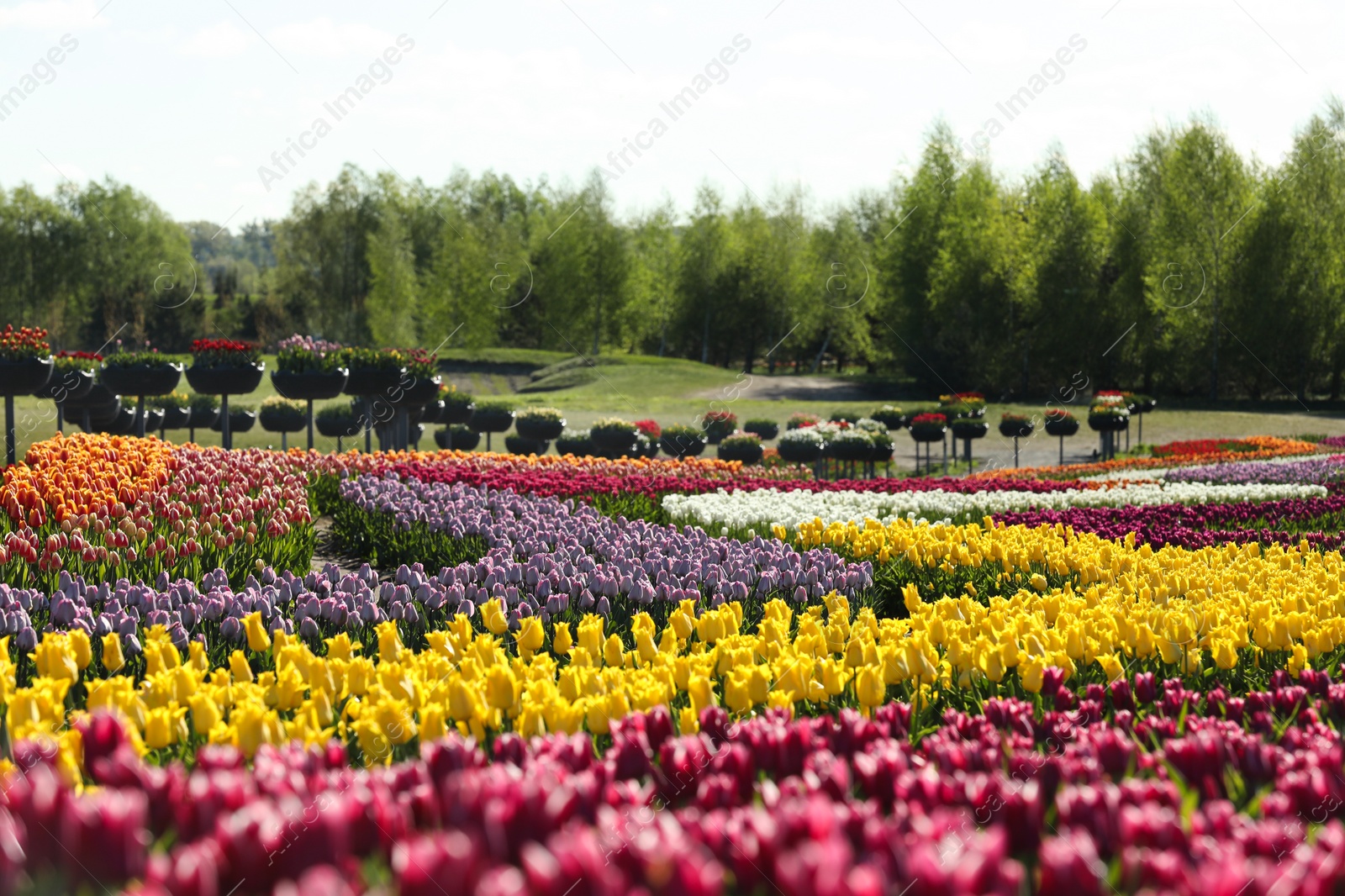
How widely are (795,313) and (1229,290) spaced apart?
2211cm

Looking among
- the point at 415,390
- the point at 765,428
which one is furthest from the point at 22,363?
the point at 765,428

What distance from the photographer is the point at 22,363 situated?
1112 cm

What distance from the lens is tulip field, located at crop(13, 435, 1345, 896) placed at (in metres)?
1.58

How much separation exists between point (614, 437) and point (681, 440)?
1.69 m

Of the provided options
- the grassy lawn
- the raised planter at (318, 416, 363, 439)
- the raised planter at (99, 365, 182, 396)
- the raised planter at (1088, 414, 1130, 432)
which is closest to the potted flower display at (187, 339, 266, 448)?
the raised planter at (99, 365, 182, 396)

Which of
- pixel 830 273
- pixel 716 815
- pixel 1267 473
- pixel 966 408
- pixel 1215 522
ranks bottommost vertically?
pixel 1215 522

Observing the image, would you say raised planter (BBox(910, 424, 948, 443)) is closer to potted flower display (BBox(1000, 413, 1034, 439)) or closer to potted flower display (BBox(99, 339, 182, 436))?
potted flower display (BBox(1000, 413, 1034, 439))

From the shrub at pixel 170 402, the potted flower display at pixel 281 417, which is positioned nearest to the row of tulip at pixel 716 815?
the potted flower display at pixel 281 417

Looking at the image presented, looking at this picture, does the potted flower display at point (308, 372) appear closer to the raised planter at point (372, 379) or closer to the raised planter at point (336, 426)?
the raised planter at point (372, 379)

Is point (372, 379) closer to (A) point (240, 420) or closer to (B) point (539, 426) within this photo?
(B) point (539, 426)

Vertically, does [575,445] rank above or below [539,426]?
below

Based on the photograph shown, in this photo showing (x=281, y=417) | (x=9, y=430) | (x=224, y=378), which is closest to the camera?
(x=9, y=430)

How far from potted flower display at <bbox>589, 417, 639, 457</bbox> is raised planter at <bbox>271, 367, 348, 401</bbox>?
5.55 metres

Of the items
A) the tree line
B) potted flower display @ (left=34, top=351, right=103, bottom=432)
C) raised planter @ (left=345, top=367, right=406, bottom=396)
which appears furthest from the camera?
the tree line
